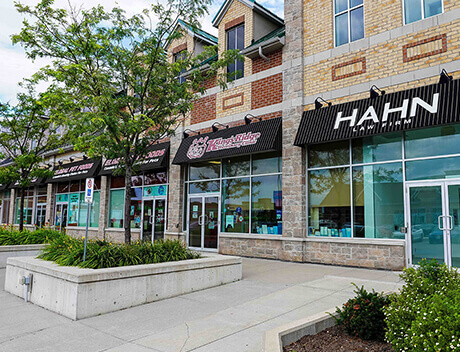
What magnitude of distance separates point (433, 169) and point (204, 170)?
30.4 ft

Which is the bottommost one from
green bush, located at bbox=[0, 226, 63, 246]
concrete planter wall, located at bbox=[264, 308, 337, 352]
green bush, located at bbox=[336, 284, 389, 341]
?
concrete planter wall, located at bbox=[264, 308, 337, 352]

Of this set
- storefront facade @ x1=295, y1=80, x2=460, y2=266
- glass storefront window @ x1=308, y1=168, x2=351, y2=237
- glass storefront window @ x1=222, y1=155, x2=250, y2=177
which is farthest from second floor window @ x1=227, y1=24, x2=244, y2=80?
glass storefront window @ x1=308, y1=168, x2=351, y2=237

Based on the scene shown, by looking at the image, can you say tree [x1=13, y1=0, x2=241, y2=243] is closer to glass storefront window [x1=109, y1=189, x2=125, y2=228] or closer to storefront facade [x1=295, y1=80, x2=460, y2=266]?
storefront facade [x1=295, y1=80, x2=460, y2=266]

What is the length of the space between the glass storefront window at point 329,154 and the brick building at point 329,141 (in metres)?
0.05

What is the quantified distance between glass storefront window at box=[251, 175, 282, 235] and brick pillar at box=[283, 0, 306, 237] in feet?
2.09

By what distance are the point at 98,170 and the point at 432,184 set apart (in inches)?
697

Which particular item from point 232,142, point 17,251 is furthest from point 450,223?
point 17,251

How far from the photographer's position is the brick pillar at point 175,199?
16703 millimetres

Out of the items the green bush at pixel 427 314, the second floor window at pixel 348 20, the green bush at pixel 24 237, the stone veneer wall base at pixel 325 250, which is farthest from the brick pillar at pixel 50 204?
the green bush at pixel 427 314

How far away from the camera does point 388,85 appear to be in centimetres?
1078

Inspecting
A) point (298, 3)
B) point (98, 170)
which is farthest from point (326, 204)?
point (98, 170)

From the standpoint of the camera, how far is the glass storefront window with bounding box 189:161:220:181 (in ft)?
51.9

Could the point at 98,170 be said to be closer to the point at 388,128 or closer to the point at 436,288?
the point at 388,128

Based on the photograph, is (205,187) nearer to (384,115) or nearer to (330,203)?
(330,203)
